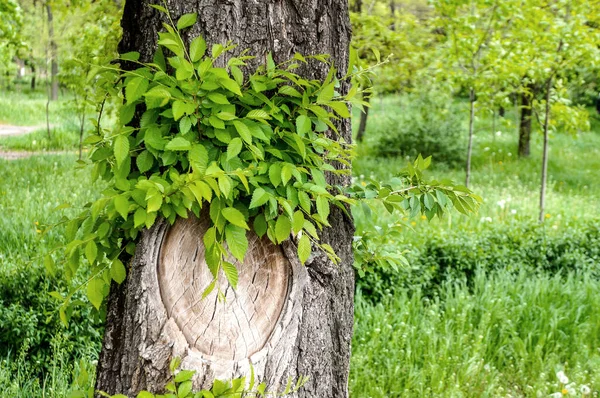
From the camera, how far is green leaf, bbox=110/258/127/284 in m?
2.00

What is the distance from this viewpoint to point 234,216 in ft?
5.79

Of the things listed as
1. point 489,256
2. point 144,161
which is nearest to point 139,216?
point 144,161

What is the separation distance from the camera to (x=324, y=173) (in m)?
2.19

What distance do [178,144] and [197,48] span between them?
11.8 inches

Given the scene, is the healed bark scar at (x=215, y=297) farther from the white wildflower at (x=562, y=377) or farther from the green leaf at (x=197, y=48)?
the white wildflower at (x=562, y=377)

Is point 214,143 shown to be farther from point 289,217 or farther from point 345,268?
point 345,268

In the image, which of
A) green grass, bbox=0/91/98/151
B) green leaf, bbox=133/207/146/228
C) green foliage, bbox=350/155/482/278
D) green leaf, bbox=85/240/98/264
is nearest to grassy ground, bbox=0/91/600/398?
green leaf, bbox=85/240/98/264

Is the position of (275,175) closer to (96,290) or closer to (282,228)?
(282,228)

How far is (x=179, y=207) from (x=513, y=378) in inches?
120

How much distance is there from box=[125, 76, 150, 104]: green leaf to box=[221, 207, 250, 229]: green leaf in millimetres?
434

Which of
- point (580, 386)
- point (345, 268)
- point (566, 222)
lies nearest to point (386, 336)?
point (580, 386)

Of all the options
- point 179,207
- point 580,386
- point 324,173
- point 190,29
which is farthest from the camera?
point 580,386

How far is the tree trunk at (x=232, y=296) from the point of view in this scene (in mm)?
1922

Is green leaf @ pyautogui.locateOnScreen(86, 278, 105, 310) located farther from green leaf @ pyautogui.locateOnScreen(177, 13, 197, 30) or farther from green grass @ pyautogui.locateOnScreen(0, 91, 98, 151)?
green grass @ pyautogui.locateOnScreen(0, 91, 98, 151)
